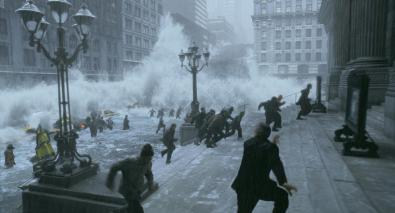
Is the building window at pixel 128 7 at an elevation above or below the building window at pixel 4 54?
above

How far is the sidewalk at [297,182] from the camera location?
5.12 meters

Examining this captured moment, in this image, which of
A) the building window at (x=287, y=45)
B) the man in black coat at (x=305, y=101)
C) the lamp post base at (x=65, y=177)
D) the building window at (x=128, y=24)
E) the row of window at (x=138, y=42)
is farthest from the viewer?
the building window at (x=287, y=45)

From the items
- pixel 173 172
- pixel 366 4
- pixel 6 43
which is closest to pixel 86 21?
pixel 173 172

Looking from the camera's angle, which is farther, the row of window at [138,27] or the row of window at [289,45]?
the row of window at [289,45]

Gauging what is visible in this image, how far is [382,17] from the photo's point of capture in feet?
38.4

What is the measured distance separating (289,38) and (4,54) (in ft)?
186

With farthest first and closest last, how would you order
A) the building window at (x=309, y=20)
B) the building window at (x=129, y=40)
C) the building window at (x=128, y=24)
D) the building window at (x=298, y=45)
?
the building window at (x=298, y=45), the building window at (x=309, y=20), the building window at (x=129, y=40), the building window at (x=128, y=24)

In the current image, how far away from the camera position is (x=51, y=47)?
43906 millimetres

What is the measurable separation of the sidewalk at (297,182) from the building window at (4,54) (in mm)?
35681

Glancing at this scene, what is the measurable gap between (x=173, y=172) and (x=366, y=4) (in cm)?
1011

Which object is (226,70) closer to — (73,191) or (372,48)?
(372,48)

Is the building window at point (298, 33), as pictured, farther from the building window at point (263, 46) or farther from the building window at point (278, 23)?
the building window at point (263, 46)

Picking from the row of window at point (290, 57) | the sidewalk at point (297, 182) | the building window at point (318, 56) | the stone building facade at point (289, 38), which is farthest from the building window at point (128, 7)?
the sidewalk at point (297, 182)

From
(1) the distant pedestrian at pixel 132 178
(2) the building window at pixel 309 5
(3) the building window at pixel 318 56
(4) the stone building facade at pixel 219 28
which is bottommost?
(1) the distant pedestrian at pixel 132 178
